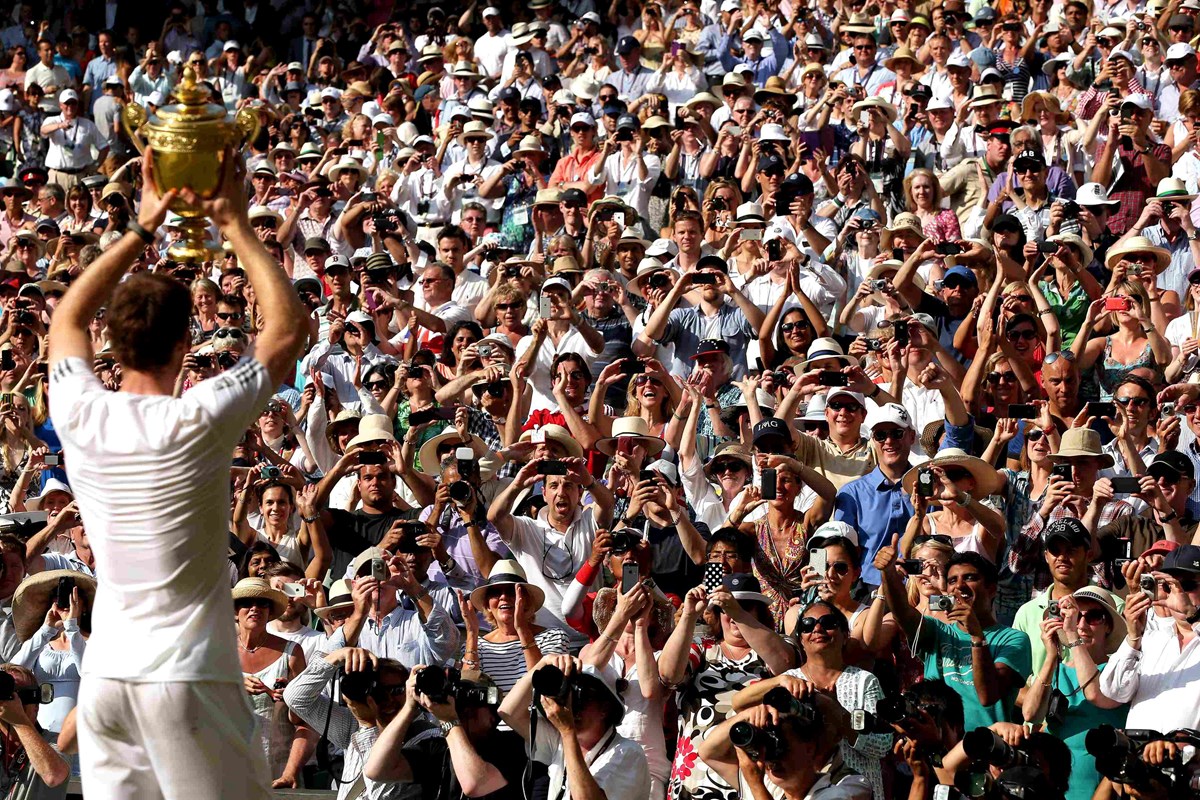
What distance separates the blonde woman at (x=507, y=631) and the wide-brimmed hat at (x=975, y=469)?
193 cm

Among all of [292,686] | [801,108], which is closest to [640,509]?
[292,686]

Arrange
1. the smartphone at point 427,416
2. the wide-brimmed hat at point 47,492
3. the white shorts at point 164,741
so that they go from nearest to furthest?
the white shorts at point 164,741, the wide-brimmed hat at point 47,492, the smartphone at point 427,416

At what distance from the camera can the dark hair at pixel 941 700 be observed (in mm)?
7180

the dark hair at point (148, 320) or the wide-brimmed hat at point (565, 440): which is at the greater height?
the dark hair at point (148, 320)

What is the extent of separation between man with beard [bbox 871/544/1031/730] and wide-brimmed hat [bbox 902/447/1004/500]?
1.17m

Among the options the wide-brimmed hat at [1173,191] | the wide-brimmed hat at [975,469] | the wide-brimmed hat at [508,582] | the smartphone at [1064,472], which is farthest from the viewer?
the wide-brimmed hat at [1173,191]

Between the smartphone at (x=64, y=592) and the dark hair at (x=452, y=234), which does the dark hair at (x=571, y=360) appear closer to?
the dark hair at (x=452, y=234)

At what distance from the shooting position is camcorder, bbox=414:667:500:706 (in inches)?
285

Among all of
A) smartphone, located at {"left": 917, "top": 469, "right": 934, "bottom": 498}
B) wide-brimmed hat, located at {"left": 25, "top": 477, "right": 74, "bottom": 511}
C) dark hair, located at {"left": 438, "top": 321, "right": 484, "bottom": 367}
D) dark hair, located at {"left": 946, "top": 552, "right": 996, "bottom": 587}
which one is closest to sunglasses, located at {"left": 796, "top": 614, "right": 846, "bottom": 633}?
dark hair, located at {"left": 946, "top": 552, "right": 996, "bottom": 587}

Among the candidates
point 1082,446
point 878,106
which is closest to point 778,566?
point 1082,446

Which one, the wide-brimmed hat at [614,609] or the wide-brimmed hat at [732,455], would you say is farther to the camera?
the wide-brimmed hat at [732,455]

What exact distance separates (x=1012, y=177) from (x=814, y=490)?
4.46 metres

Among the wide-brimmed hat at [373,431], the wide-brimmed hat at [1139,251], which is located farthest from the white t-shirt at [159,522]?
the wide-brimmed hat at [1139,251]

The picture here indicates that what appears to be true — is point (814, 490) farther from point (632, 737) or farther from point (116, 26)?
point (116, 26)
